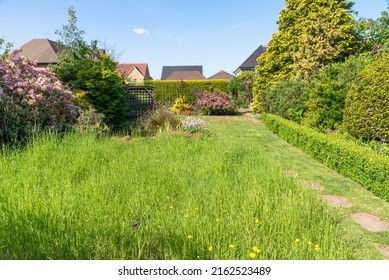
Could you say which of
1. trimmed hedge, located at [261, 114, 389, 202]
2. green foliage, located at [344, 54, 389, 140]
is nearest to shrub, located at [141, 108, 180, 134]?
trimmed hedge, located at [261, 114, 389, 202]

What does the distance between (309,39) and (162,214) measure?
519 inches

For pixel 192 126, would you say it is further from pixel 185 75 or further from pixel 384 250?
pixel 185 75

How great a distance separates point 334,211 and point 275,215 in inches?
40.5

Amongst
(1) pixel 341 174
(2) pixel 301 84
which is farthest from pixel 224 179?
(2) pixel 301 84

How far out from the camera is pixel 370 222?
3115 mm

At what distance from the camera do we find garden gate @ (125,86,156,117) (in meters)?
14.2

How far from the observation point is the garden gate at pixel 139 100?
1415 centimetres

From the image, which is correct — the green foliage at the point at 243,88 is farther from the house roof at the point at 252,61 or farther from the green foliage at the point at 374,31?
the house roof at the point at 252,61

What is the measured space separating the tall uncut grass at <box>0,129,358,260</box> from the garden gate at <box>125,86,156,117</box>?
10094 millimetres

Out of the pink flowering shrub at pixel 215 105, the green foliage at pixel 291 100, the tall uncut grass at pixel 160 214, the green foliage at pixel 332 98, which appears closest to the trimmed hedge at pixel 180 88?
the pink flowering shrub at pixel 215 105

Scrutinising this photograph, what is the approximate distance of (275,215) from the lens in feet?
8.51

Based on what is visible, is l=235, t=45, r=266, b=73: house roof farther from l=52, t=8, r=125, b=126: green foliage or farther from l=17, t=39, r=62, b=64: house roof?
l=52, t=8, r=125, b=126: green foliage

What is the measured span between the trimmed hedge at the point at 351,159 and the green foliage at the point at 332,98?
170 centimetres
